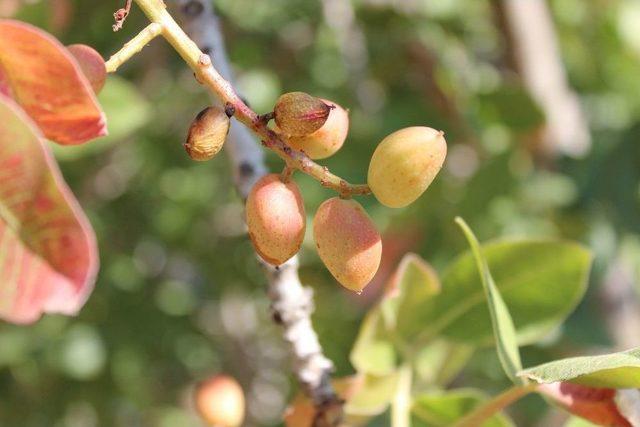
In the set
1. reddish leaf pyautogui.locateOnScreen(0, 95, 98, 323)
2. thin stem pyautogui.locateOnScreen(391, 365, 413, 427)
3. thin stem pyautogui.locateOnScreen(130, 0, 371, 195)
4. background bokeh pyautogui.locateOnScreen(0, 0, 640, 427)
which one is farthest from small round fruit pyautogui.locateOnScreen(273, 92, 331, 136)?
background bokeh pyautogui.locateOnScreen(0, 0, 640, 427)

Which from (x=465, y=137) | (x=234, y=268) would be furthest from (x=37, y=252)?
(x=234, y=268)

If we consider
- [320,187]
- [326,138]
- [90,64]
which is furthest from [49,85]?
[320,187]

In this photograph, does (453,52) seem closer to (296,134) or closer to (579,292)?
(579,292)

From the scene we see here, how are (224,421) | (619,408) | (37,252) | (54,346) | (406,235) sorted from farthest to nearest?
(54,346)
(406,235)
(224,421)
(619,408)
(37,252)

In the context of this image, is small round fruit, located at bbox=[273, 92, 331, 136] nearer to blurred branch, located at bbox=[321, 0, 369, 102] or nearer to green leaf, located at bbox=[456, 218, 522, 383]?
green leaf, located at bbox=[456, 218, 522, 383]

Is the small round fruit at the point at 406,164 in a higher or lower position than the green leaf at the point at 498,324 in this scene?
higher

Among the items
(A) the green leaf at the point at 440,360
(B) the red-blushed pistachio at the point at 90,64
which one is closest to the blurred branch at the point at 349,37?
(A) the green leaf at the point at 440,360

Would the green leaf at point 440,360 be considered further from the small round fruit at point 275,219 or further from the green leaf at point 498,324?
the small round fruit at point 275,219
